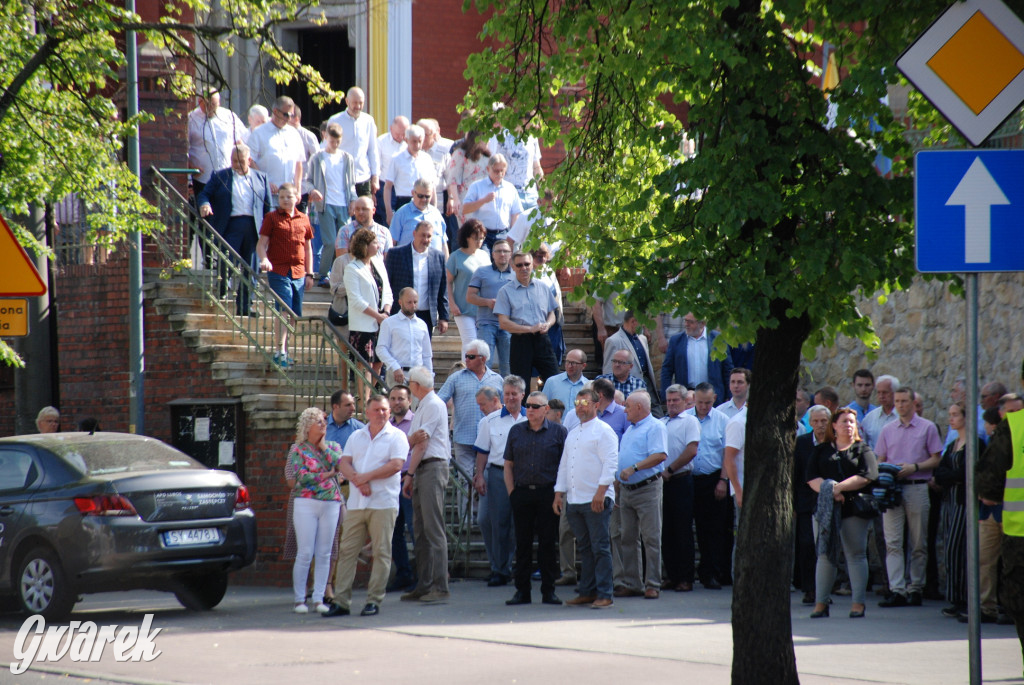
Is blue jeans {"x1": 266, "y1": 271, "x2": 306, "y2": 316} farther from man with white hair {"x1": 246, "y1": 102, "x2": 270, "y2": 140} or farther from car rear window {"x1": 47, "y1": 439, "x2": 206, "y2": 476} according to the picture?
car rear window {"x1": 47, "y1": 439, "x2": 206, "y2": 476}

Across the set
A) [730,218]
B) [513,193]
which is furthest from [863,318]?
[513,193]

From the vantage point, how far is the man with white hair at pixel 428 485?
13.0 meters

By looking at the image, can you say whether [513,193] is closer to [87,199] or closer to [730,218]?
[87,199]

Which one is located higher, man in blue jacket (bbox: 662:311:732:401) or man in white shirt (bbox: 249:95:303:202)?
man in white shirt (bbox: 249:95:303:202)

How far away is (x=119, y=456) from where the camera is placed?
12.5 meters

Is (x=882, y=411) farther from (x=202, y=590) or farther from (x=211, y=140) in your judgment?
(x=211, y=140)

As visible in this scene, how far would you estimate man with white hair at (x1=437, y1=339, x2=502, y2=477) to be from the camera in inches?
579

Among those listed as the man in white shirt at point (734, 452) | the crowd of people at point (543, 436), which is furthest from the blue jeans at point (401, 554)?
the man in white shirt at point (734, 452)

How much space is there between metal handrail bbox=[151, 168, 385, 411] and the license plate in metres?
3.22

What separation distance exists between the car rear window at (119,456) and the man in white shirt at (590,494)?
3.63 m

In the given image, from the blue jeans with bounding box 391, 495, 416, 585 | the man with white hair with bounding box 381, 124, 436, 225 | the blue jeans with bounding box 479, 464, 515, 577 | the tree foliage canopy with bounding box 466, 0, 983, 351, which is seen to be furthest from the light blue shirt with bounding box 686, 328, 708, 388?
the tree foliage canopy with bounding box 466, 0, 983, 351

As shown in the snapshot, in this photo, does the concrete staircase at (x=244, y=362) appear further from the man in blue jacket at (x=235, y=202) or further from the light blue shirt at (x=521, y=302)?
the light blue shirt at (x=521, y=302)

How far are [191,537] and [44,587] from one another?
4.45ft

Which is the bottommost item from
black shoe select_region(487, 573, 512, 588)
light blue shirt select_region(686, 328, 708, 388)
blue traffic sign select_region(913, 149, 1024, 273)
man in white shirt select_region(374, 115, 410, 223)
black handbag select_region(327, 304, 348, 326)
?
black shoe select_region(487, 573, 512, 588)
